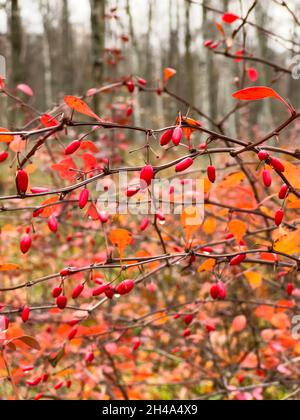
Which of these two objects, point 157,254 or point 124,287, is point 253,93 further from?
point 157,254

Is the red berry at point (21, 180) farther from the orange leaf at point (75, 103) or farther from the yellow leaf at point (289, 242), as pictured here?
the yellow leaf at point (289, 242)

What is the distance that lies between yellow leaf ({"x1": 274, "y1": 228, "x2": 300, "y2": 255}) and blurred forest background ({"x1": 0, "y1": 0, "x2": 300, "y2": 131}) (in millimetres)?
1078

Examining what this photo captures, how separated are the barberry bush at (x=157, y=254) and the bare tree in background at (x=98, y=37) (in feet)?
1.25

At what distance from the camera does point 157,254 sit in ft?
8.37

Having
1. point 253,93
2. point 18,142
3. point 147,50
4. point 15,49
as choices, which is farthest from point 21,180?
point 147,50

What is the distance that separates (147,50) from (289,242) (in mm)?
18518

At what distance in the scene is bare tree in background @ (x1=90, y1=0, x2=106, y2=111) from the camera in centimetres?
483

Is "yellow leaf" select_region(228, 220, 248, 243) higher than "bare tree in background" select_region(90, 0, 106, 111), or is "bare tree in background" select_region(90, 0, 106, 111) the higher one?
"bare tree in background" select_region(90, 0, 106, 111)

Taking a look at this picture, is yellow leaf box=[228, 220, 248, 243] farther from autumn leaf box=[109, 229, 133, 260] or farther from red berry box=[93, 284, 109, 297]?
red berry box=[93, 284, 109, 297]

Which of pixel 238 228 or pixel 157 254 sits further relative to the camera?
pixel 157 254

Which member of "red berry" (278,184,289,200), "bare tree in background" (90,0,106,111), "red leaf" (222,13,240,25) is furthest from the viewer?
"bare tree in background" (90,0,106,111)

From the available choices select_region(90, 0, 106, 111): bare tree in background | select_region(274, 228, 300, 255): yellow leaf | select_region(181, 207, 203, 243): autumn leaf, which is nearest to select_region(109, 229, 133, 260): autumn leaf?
select_region(181, 207, 203, 243): autumn leaf
